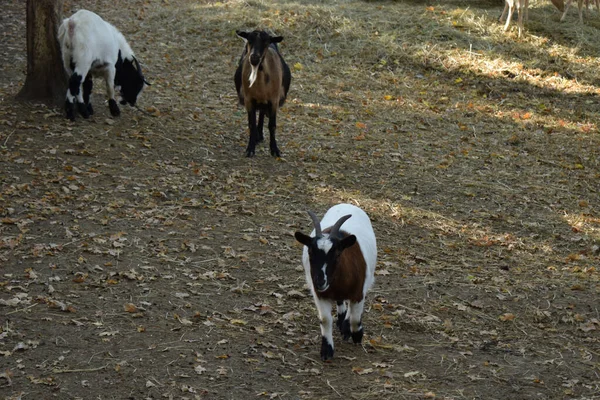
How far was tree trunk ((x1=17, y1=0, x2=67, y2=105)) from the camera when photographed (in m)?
10.4

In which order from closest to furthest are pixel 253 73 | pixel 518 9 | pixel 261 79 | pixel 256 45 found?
1. pixel 256 45
2. pixel 253 73
3. pixel 261 79
4. pixel 518 9

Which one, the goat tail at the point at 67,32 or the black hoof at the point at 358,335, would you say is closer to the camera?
the black hoof at the point at 358,335

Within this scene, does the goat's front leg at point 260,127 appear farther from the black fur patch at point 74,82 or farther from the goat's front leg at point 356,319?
the goat's front leg at point 356,319

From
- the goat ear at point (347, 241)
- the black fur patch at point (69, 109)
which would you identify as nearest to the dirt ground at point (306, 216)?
the black fur patch at point (69, 109)

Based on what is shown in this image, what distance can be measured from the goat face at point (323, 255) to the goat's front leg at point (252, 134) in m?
4.92

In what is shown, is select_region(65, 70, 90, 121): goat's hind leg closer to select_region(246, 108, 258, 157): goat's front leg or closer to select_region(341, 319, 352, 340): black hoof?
select_region(246, 108, 258, 157): goat's front leg

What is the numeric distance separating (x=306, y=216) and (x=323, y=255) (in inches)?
135

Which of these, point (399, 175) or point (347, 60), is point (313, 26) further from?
point (399, 175)

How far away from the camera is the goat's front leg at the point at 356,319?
6051 mm

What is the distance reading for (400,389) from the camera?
558cm

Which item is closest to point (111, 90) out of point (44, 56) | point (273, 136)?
point (44, 56)

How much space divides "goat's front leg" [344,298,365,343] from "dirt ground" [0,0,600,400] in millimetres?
144

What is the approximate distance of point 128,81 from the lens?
11617 millimetres

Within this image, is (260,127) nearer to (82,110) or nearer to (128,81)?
(128,81)
